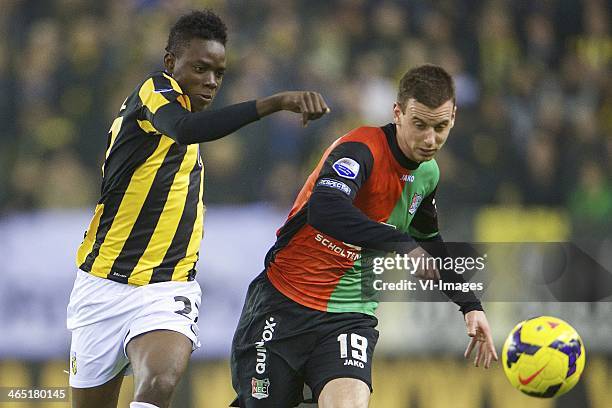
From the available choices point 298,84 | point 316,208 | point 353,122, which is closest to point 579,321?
point 353,122

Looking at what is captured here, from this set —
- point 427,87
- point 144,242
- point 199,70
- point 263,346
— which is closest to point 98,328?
point 144,242

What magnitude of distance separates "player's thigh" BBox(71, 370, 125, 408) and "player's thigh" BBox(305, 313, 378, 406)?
3.14ft

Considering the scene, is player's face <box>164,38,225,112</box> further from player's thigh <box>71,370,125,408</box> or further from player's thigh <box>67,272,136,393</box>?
player's thigh <box>71,370,125,408</box>

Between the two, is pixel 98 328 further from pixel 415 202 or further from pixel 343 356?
pixel 415 202

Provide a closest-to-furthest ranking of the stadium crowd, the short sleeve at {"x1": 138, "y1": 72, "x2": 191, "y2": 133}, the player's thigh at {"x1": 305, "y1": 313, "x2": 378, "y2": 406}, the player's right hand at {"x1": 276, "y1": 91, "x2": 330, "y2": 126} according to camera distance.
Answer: the player's right hand at {"x1": 276, "y1": 91, "x2": 330, "y2": 126}, the short sleeve at {"x1": 138, "y1": 72, "x2": 191, "y2": 133}, the player's thigh at {"x1": 305, "y1": 313, "x2": 378, "y2": 406}, the stadium crowd

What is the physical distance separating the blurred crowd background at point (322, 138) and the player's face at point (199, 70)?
2.84 meters

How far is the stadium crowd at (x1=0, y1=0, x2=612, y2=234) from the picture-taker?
7.44m

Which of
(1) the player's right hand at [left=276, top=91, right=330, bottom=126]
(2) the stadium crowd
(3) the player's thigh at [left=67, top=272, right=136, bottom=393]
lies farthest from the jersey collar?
(2) the stadium crowd

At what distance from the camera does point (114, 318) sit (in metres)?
4.36

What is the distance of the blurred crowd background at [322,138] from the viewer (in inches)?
274

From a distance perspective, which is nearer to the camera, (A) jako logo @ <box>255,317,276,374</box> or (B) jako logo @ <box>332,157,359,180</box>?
(B) jako logo @ <box>332,157,359,180</box>

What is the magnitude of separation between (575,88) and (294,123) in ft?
8.38

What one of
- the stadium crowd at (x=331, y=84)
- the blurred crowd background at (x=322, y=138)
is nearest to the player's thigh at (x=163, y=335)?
the blurred crowd background at (x=322, y=138)

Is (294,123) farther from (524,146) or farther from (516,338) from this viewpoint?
(516,338)
